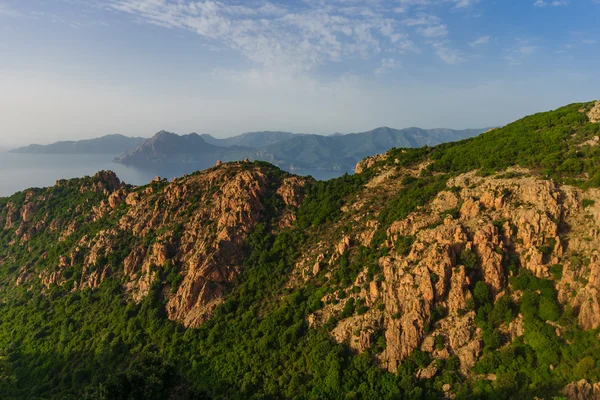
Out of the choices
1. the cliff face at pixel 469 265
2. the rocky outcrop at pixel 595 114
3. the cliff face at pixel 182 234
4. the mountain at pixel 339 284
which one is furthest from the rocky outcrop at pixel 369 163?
the rocky outcrop at pixel 595 114

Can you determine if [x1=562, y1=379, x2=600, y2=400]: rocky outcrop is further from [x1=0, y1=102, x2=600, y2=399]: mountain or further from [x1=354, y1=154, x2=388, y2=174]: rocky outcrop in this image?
[x1=354, y1=154, x2=388, y2=174]: rocky outcrop

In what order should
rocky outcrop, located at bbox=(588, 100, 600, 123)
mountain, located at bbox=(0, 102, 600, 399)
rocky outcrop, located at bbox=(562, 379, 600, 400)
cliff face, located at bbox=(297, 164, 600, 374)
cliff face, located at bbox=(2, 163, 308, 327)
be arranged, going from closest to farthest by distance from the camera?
rocky outcrop, located at bbox=(562, 379, 600, 400)
mountain, located at bbox=(0, 102, 600, 399)
cliff face, located at bbox=(297, 164, 600, 374)
rocky outcrop, located at bbox=(588, 100, 600, 123)
cliff face, located at bbox=(2, 163, 308, 327)

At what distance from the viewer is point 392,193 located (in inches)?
2103

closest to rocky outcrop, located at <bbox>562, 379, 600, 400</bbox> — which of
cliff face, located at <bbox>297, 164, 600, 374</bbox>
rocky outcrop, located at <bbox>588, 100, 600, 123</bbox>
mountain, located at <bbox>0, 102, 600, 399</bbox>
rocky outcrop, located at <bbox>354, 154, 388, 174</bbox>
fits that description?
mountain, located at <bbox>0, 102, 600, 399</bbox>

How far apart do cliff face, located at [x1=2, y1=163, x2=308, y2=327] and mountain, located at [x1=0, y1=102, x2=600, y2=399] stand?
31 cm

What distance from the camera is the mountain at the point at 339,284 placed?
31.8 metres

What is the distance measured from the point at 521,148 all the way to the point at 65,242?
268ft

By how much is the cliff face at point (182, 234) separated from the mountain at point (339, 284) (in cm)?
31

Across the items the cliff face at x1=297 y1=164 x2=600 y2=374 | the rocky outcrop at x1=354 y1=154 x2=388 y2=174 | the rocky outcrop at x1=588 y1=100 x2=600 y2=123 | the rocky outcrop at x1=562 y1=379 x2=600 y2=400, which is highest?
the rocky outcrop at x1=588 y1=100 x2=600 y2=123

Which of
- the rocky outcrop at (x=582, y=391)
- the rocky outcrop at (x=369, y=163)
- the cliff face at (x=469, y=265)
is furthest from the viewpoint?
the rocky outcrop at (x=369, y=163)

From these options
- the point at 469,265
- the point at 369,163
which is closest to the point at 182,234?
the point at 369,163

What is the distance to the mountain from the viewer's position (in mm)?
31844

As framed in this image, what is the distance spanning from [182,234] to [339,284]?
29.4 m

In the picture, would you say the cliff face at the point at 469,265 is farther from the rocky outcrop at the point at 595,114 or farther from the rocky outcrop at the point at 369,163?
the rocky outcrop at the point at 369,163
